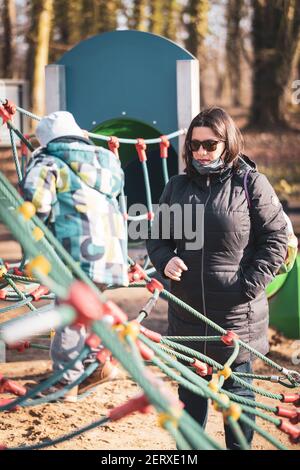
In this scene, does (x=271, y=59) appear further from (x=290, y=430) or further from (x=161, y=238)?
(x=290, y=430)

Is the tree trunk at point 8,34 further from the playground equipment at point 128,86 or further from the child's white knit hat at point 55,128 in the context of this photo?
the child's white knit hat at point 55,128

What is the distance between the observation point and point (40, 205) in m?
2.32

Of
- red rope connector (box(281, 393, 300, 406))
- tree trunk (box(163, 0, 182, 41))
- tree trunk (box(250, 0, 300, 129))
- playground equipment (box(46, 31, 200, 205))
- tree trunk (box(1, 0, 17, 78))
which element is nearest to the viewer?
red rope connector (box(281, 393, 300, 406))

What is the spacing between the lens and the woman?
8.98ft

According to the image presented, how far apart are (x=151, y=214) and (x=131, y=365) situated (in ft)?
7.55

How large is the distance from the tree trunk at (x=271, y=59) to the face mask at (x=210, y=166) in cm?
1609

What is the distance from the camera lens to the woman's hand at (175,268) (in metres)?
2.76

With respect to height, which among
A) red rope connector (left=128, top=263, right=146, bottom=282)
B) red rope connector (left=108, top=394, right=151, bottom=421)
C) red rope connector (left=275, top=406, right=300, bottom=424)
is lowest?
red rope connector (left=275, top=406, right=300, bottom=424)

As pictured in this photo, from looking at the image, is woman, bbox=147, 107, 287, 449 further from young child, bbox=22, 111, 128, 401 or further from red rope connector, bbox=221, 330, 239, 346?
young child, bbox=22, 111, 128, 401

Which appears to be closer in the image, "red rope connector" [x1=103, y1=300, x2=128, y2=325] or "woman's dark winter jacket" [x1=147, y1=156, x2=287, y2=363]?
"red rope connector" [x1=103, y1=300, x2=128, y2=325]

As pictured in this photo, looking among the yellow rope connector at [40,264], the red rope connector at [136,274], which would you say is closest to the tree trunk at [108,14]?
the red rope connector at [136,274]

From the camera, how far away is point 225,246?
9.02 feet

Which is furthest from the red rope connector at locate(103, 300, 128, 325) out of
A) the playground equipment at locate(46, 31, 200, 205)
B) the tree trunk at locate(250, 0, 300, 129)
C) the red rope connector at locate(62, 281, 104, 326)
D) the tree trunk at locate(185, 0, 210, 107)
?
the tree trunk at locate(250, 0, 300, 129)

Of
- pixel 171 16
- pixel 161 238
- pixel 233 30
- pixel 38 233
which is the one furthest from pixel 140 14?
pixel 38 233
